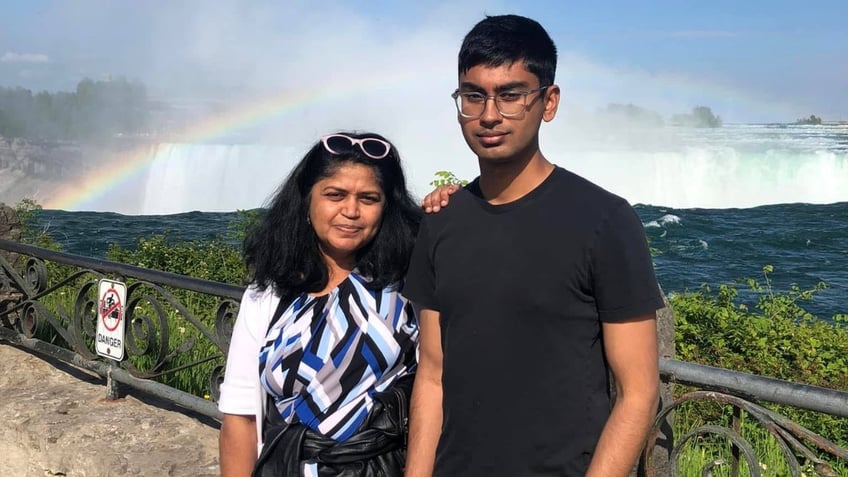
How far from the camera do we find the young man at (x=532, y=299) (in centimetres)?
131

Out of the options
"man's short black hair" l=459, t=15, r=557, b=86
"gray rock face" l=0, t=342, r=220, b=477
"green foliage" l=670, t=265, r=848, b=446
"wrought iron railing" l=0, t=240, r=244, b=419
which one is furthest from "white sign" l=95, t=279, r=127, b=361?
"green foliage" l=670, t=265, r=848, b=446

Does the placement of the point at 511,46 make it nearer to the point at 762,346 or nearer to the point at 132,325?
the point at 132,325

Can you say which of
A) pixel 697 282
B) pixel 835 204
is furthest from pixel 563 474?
pixel 835 204

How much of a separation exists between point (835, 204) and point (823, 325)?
3336cm

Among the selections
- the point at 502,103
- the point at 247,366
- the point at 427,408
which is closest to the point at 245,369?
the point at 247,366

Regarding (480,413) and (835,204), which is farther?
(835,204)

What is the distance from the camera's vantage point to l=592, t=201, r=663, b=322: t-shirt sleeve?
128cm

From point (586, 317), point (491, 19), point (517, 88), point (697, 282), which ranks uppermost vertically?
point (491, 19)

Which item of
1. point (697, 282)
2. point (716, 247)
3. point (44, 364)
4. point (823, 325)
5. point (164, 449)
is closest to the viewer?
point (164, 449)

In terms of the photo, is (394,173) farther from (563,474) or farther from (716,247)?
(716,247)

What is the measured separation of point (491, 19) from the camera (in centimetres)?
142

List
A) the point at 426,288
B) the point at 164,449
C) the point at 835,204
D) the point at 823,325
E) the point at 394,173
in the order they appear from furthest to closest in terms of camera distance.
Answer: the point at 835,204 < the point at 823,325 < the point at 164,449 < the point at 394,173 < the point at 426,288

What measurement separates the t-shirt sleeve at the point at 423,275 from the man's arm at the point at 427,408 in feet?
0.08

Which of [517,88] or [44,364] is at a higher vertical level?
[517,88]
